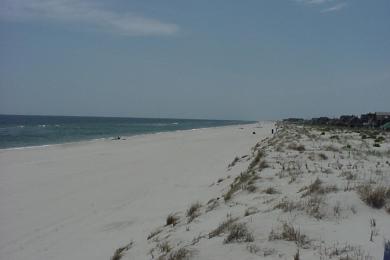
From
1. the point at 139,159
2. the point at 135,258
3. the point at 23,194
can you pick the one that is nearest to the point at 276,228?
the point at 135,258

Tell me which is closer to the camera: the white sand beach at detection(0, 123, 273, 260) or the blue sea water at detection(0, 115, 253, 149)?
the white sand beach at detection(0, 123, 273, 260)

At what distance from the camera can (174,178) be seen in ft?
50.1

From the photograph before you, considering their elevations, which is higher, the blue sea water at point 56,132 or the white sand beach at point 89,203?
the white sand beach at point 89,203

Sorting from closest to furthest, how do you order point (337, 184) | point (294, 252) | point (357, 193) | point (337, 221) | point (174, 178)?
point (294, 252) < point (337, 221) < point (357, 193) < point (337, 184) < point (174, 178)

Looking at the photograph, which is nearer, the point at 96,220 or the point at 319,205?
the point at 319,205

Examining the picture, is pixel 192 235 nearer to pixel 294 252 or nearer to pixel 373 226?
pixel 294 252

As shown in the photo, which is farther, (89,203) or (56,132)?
(56,132)

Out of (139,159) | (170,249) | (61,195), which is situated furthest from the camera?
(139,159)

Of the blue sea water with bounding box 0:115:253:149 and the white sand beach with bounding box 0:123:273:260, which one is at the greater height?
the white sand beach with bounding box 0:123:273:260

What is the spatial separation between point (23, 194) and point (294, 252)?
32.8 ft

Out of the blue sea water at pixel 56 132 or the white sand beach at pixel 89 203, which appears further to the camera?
the blue sea water at pixel 56 132

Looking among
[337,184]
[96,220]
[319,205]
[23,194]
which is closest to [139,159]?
[23,194]

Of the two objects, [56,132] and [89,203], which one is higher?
[89,203]

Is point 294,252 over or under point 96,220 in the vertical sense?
over
